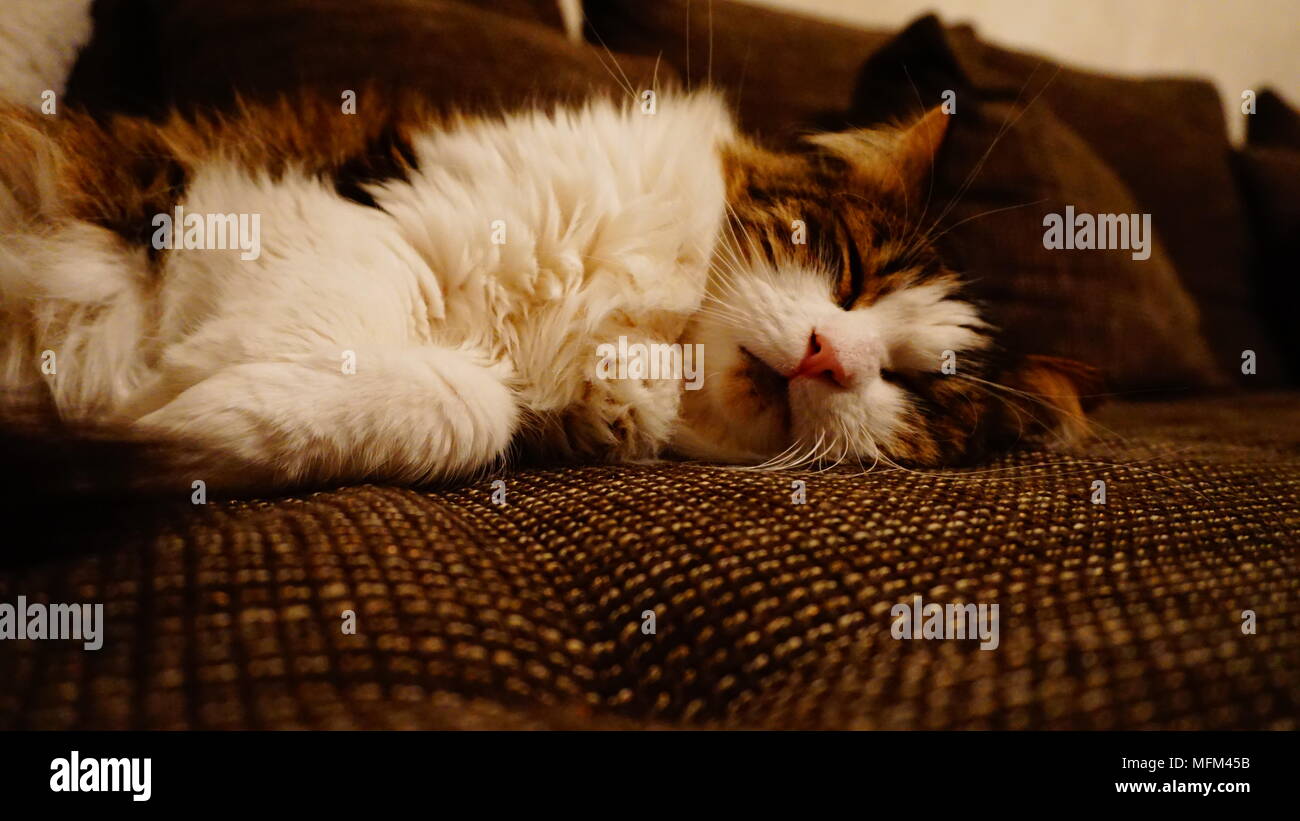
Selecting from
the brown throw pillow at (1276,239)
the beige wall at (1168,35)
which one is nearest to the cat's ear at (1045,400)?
the brown throw pillow at (1276,239)

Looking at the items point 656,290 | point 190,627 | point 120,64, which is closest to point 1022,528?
point 656,290

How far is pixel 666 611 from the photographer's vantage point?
0.53 meters

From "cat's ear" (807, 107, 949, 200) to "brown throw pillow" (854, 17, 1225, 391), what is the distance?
251mm

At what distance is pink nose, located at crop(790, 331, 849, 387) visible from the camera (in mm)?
870

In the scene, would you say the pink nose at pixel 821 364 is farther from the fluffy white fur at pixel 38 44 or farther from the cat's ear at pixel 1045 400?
the fluffy white fur at pixel 38 44

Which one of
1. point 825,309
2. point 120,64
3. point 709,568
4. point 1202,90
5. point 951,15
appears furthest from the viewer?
point 951,15

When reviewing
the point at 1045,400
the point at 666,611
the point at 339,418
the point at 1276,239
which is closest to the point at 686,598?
the point at 666,611

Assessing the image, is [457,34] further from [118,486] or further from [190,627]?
[190,627]

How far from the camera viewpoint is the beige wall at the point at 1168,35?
2486mm

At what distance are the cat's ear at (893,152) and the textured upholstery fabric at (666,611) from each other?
61cm

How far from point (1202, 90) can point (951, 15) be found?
0.79m

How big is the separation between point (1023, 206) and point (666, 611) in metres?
1.29

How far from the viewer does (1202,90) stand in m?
2.09

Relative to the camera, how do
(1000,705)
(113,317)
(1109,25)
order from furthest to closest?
(1109,25) → (113,317) → (1000,705)
